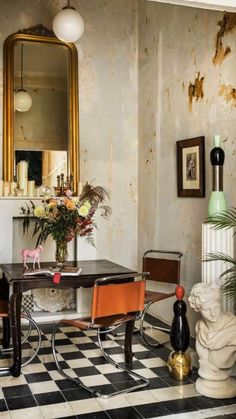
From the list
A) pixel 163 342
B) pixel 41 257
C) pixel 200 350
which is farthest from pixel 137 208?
pixel 200 350

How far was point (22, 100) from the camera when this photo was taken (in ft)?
17.7

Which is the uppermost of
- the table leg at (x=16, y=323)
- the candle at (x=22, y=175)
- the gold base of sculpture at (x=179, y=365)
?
the candle at (x=22, y=175)

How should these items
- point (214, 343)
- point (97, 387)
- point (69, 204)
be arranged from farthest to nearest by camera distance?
point (69, 204)
point (97, 387)
point (214, 343)

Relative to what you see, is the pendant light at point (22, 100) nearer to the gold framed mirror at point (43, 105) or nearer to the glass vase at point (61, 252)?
the gold framed mirror at point (43, 105)

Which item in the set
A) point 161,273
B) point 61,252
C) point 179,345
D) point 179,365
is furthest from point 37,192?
point 179,365

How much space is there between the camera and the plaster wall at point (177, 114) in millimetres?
4152

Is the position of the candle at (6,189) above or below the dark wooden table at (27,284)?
above

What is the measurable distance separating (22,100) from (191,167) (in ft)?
6.91

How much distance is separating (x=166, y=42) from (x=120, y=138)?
4.20 feet

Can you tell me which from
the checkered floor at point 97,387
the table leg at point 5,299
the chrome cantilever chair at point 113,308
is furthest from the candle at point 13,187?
the chrome cantilever chair at point 113,308

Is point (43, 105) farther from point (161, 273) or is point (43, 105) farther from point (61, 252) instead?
point (161, 273)

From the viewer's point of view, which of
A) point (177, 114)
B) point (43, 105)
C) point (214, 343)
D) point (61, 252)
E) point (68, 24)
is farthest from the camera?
point (43, 105)

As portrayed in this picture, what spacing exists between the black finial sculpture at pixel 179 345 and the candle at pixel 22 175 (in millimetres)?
2348

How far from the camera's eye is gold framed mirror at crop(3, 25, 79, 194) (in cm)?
532
